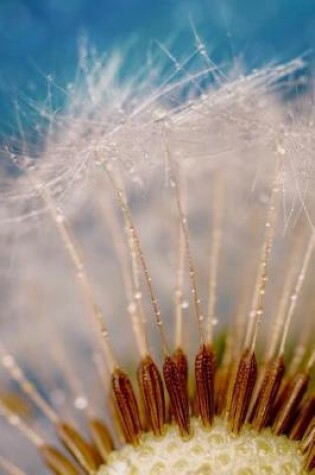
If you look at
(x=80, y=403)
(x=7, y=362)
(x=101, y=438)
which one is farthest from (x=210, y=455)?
(x=7, y=362)

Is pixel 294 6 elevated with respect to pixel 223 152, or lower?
elevated

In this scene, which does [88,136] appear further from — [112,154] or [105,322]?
[105,322]

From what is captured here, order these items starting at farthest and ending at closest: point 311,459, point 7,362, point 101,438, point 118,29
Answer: point 7,362 → point 118,29 → point 101,438 → point 311,459

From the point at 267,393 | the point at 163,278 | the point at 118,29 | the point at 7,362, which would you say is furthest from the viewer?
the point at 163,278

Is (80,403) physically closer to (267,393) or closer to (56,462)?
(56,462)

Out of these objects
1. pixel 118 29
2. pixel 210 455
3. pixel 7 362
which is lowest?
pixel 210 455

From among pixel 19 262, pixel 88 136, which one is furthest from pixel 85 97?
pixel 19 262

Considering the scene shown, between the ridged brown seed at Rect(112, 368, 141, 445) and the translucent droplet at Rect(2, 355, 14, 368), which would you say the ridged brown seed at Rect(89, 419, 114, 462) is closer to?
the ridged brown seed at Rect(112, 368, 141, 445)
